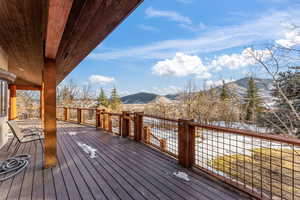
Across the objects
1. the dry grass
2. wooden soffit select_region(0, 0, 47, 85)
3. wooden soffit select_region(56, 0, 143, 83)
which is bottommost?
the dry grass

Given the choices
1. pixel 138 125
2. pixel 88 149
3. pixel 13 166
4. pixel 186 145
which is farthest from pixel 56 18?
pixel 138 125

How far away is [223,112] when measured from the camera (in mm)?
12812

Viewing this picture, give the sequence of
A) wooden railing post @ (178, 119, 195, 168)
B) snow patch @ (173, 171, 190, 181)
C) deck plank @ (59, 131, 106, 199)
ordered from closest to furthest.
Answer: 1. deck plank @ (59, 131, 106, 199)
2. snow patch @ (173, 171, 190, 181)
3. wooden railing post @ (178, 119, 195, 168)

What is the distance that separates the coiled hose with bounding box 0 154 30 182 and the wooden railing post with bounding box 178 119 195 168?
318 cm

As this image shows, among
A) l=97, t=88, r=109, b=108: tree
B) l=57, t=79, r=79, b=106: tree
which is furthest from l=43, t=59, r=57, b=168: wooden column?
l=97, t=88, r=109, b=108: tree

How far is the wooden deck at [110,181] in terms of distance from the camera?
236cm

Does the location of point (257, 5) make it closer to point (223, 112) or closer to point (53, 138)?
point (223, 112)

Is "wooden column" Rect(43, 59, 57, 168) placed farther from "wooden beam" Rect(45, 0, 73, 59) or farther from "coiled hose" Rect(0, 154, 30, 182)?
"wooden beam" Rect(45, 0, 73, 59)

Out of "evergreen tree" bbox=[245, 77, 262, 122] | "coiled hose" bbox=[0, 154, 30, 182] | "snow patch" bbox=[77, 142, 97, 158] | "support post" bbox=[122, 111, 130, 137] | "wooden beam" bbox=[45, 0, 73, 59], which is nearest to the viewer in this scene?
"wooden beam" bbox=[45, 0, 73, 59]

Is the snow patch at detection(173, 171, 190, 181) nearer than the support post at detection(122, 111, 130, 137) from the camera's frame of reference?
Yes

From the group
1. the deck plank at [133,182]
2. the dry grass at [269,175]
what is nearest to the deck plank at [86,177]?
the deck plank at [133,182]

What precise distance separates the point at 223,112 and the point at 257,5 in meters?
7.30

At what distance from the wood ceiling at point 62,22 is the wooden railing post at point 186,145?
7.41 feet

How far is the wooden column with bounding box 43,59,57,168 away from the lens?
330 cm
